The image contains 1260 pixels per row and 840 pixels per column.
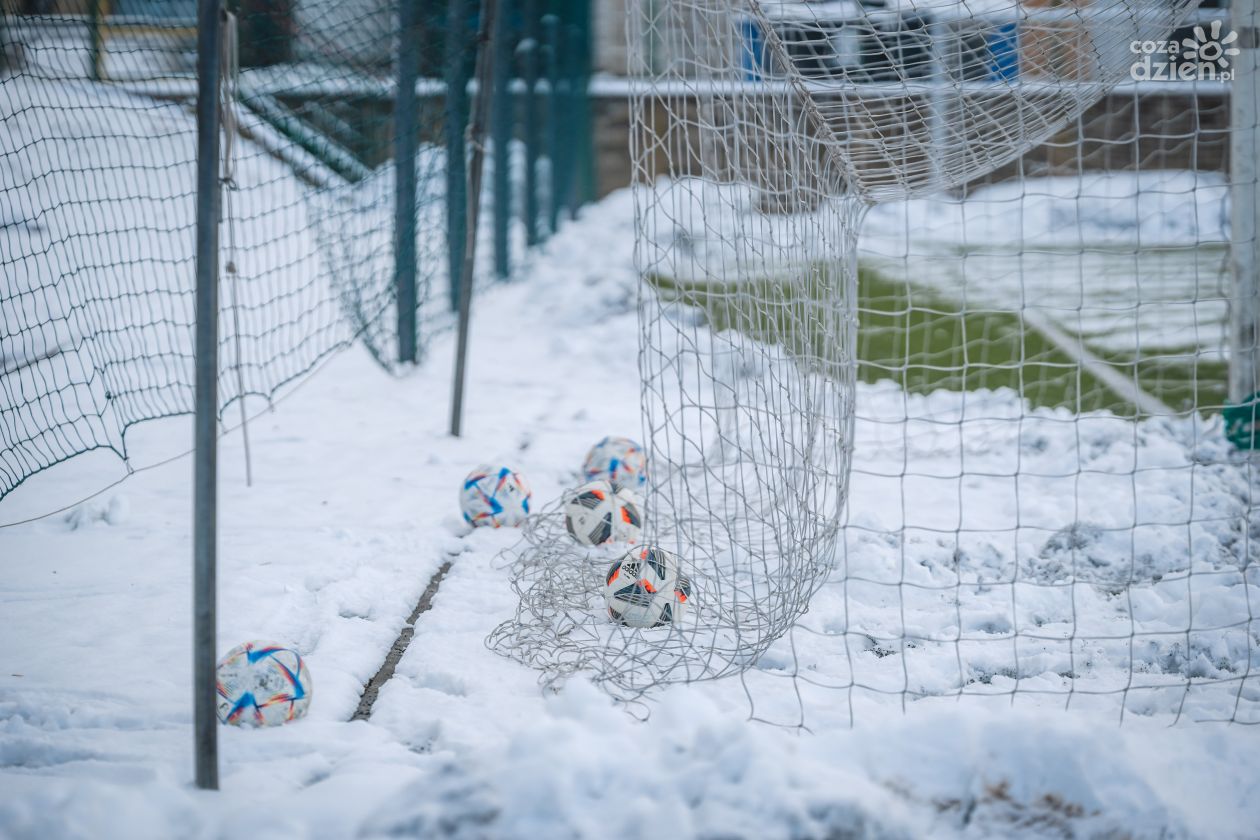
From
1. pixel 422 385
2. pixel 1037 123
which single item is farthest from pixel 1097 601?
pixel 422 385

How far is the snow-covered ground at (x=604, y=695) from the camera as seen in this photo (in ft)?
5.20

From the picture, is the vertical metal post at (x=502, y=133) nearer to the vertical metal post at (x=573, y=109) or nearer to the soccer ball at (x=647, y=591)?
the vertical metal post at (x=573, y=109)

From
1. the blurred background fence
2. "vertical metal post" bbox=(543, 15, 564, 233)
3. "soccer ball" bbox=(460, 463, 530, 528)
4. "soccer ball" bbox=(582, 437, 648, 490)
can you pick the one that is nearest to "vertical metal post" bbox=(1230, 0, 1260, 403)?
"soccer ball" bbox=(582, 437, 648, 490)

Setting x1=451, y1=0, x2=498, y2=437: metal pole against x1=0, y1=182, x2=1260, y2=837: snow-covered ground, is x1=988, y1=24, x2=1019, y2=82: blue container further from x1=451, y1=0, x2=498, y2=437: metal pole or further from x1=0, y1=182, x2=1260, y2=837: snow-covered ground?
x1=451, y1=0, x2=498, y2=437: metal pole

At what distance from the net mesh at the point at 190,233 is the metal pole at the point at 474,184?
1.37 ft

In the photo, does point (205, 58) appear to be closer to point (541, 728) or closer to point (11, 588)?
point (541, 728)

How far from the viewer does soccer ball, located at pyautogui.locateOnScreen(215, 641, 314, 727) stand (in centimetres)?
195

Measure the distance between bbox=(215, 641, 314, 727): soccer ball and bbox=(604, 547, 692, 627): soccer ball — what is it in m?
0.73

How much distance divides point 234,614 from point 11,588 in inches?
24.5

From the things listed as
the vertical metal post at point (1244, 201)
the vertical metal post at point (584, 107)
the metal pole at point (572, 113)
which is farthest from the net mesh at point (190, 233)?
the vertical metal post at point (584, 107)

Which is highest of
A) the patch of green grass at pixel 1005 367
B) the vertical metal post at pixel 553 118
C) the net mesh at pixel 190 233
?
the vertical metal post at pixel 553 118

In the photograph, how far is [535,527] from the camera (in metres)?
2.92

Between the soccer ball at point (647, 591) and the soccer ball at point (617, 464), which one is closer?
the soccer ball at point (647, 591)

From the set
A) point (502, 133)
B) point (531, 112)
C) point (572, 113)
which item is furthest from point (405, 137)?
point (572, 113)
